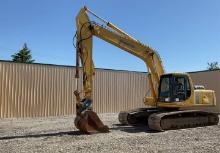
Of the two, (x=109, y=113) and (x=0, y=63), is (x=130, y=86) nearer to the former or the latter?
(x=109, y=113)

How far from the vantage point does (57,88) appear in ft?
84.0

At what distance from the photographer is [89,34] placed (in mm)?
15812

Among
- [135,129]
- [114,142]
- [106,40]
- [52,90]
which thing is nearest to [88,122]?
[114,142]

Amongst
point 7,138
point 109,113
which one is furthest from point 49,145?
point 109,113

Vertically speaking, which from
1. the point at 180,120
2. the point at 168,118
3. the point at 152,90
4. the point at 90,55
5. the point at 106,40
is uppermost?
the point at 106,40

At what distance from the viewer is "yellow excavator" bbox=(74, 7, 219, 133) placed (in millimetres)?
15180

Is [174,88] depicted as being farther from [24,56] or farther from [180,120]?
[24,56]

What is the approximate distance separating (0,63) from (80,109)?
10073 mm

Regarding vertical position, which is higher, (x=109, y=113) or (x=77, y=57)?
(x=77, y=57)

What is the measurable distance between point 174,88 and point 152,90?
48.1 inches

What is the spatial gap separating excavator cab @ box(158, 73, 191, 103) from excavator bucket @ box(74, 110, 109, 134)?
391 centimetres

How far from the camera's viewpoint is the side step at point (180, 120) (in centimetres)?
1633

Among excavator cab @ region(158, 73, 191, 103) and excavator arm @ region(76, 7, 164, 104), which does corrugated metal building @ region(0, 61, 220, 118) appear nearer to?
excavator arm @ region(76, 7, 164, 104)

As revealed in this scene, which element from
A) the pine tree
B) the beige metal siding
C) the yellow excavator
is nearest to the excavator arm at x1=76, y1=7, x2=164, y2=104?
the yellow excavator
